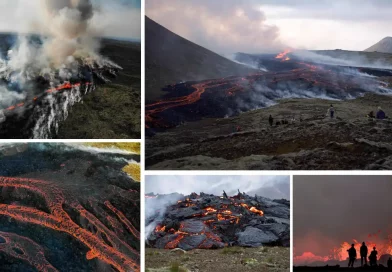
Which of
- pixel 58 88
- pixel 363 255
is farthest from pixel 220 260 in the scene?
pixel 58 88

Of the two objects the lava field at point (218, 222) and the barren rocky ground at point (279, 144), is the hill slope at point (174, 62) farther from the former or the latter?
the lava field at point (218, 222)

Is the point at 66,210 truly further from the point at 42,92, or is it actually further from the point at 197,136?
the point at 197,136

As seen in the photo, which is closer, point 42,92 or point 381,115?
point 42,92

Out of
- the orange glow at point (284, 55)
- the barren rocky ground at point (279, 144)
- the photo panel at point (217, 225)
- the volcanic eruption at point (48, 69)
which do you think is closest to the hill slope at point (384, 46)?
the barren rocky ground at point (279, 144)

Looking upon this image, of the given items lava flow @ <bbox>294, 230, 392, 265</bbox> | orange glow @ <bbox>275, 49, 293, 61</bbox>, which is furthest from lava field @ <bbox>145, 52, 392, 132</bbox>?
lava flow @ <bbox>294, 230, 392, 265</bbox>

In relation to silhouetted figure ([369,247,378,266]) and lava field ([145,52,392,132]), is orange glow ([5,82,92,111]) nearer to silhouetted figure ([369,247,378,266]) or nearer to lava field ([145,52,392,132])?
lava field ([145,52,392,132])

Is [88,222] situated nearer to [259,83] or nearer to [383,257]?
[259,83]

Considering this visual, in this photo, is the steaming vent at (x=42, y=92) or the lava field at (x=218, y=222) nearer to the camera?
the steaming vent at (x=42, y=92)

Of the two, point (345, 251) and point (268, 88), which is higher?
point (268, 88)
